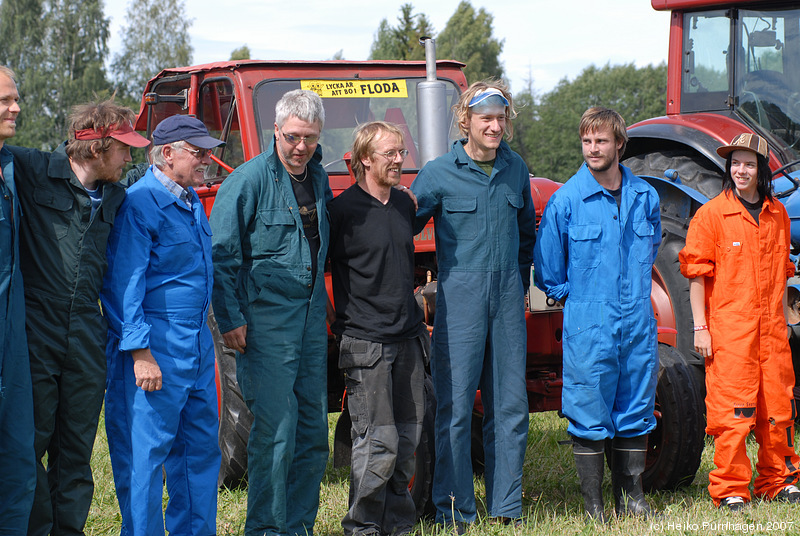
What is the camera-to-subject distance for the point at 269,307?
331 cm

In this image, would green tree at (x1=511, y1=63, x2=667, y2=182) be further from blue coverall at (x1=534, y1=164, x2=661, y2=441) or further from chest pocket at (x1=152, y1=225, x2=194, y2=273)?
chest pocket at (x1=152, y1=225, x2=194, y2=273)

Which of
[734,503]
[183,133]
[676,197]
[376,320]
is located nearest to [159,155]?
[183,133]

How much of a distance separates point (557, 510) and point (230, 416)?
4.96 ft

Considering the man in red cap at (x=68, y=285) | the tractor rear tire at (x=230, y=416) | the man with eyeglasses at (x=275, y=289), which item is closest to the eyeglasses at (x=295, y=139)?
the man with eyeglasses at (x=275, y=289)

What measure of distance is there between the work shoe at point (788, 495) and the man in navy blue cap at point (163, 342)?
240 cm

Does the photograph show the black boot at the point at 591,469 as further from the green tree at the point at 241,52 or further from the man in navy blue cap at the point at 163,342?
the green tree at the point at 241,52

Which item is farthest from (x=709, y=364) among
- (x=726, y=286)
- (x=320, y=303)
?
(x=320, y=303)

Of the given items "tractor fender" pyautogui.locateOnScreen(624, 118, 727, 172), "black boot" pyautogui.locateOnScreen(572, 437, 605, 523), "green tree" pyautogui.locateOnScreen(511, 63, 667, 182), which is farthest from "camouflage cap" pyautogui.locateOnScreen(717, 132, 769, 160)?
"green tree" pyautogui.locateOnScreen(511, 63, 667, 182)

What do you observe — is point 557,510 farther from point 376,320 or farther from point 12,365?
point 12,365

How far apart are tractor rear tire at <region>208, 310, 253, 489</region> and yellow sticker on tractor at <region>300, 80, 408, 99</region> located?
1304 mm

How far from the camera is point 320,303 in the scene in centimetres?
341

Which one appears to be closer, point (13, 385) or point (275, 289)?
point (13, 385)

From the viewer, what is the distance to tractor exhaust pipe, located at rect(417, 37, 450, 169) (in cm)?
426

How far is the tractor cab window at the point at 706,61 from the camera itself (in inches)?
211
